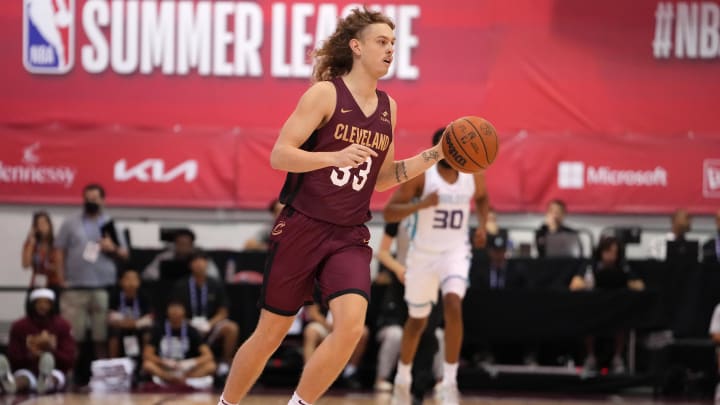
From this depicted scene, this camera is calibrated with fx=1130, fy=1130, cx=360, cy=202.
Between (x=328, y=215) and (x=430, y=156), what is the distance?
0.64 m

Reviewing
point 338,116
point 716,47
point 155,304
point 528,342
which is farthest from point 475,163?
point 716,47

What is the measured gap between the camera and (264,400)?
992 centimetres

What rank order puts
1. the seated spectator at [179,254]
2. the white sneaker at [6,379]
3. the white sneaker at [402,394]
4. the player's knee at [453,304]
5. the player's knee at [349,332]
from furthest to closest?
the seated spectator at [179,254], the white sneaker at [6,379], the white sneaker at [402,394], the player's knee at [453,304], the player's knee at [349,332]

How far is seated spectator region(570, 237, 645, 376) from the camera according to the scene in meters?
11.9

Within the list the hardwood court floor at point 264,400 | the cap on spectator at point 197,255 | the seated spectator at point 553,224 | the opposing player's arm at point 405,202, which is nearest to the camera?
the opposing player's arm at point 405,202

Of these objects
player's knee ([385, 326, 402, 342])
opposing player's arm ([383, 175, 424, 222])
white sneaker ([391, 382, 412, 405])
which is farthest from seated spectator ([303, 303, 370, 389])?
opposing player's arm ([383, 175, 424, 222])

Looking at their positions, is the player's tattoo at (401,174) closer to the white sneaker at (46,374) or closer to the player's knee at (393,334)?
the player's knee at (393,334)

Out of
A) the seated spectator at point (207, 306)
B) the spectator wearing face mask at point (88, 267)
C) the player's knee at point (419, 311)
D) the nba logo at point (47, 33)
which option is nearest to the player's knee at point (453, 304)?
the player's knee at point (419, 311)

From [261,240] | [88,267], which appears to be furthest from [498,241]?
[88,267]

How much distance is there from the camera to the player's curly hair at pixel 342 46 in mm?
5852

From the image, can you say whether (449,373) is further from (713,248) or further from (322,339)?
(713,248)

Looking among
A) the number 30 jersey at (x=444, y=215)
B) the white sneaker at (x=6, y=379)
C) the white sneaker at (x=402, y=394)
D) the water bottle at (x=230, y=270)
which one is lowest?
the white sneaker at (x=6, y=379)

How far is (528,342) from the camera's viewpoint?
11.9 meters

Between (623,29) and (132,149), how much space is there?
6427 millimetres
